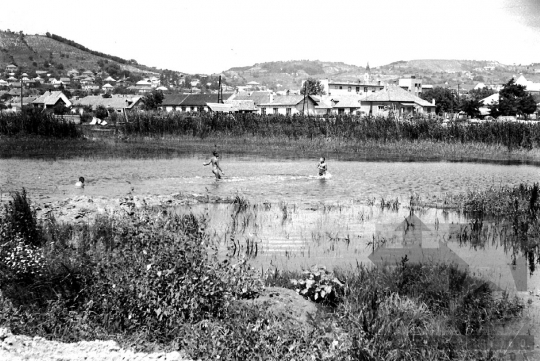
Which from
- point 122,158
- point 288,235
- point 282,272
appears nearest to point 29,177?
point 122,158

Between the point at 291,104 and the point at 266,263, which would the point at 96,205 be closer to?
the point at 266,263

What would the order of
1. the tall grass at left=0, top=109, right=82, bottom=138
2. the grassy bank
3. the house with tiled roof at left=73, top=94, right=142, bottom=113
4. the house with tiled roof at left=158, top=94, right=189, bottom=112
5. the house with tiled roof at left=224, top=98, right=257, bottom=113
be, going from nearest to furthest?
1. the grassy bank
2. the tall grass at left=0, top=109, right=82, bottom=138
3. the house with tiled roof at left=224, top=98, right=257, bottom=113
4. the house with tiled roof at left=73, top=94, right=142, bottom=113
5. the house with tiled roof at left=158, top=94, right=189, bottom=112

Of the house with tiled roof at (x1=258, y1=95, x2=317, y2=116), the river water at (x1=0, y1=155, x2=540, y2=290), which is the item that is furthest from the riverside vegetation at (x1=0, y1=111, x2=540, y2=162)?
the house with tiled roof at (x1=258, y1=95, x2=317, y2=116)

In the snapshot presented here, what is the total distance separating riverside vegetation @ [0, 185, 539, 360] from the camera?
27.4 feet

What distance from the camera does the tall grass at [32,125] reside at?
47.1 meters

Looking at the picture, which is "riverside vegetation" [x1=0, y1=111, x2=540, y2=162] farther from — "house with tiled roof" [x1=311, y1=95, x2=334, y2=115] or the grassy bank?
"house with tiled roof" [x1=311, y1=95, x2=334, y2=115]

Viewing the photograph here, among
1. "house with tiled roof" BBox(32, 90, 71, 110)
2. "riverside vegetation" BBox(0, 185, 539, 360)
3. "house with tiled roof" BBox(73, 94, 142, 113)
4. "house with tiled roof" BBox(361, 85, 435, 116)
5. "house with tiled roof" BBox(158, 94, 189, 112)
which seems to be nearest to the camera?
"riverside vegetation" BBox(0, 185, 539, 360)

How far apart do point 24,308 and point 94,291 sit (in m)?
1.09

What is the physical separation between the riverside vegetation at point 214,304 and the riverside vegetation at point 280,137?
31555 mm

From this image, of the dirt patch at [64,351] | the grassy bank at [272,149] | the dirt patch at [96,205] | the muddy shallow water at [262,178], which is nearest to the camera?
the dirt patch at [64,351]

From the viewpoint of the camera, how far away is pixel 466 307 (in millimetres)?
10445

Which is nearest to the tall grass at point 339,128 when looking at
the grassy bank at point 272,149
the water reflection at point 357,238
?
the grassy bank at point 272,149

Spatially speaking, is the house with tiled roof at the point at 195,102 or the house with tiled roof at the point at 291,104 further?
the house with tiled roof at the point at 195,102

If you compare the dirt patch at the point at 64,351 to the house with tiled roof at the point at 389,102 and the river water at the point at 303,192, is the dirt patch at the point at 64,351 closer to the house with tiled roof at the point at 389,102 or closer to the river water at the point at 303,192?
the river water at the point at 303,192
